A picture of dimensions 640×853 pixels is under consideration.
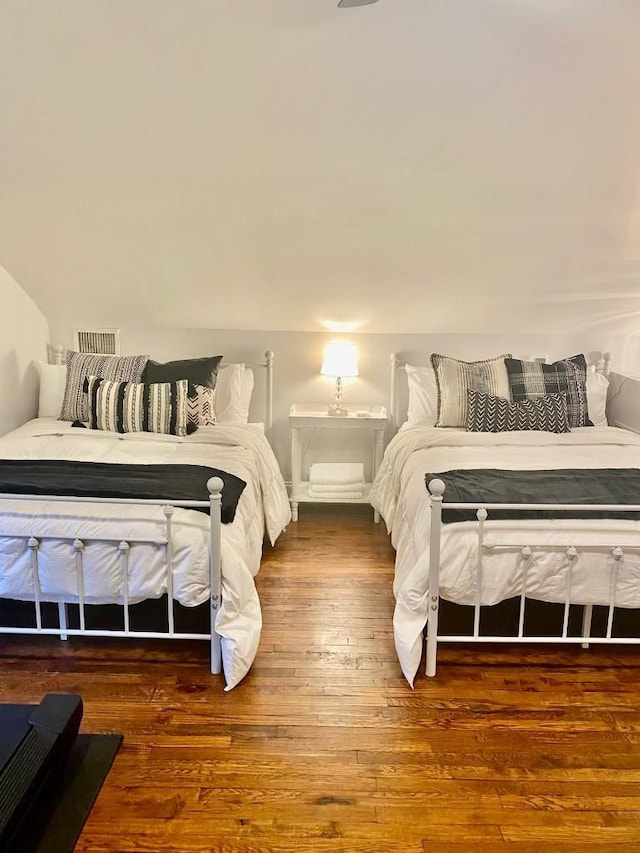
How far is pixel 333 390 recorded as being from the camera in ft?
14.0

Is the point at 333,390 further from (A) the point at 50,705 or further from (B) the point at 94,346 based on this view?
(A) the point at 50,705

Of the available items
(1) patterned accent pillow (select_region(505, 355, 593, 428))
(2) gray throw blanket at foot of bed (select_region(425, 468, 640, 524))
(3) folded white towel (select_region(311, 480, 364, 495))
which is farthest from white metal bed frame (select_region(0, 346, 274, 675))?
(1) patterned accent pillow (select_region(505, 355, 593, 428))

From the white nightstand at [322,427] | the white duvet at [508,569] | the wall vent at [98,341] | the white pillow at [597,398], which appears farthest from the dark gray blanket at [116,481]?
the white pillow at [597,398]

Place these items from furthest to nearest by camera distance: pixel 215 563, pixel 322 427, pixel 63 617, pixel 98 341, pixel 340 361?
pixel 98 341 → pixel 322 427 → pixel 340 361 → pixel 63 617 → pixel 215 563

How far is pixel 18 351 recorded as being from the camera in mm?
3789

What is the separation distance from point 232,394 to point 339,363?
2.19 feet

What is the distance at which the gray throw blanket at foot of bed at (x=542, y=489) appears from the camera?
238 cm

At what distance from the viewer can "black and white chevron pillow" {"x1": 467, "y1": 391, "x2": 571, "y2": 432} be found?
3482 millimetres

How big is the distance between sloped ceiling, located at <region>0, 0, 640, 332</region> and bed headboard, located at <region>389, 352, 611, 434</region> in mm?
205

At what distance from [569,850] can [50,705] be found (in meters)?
1.32

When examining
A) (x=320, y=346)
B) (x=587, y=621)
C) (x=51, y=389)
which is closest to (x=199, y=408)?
(x=51, y=389)

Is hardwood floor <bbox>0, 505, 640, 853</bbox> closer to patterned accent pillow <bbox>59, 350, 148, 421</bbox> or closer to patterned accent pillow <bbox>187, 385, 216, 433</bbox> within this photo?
patterned accent pillow <bbox>187, 385, 216, 433</bbox>

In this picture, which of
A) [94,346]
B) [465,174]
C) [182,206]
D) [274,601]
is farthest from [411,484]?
[94,346]

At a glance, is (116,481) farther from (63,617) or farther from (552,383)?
(552,383)
